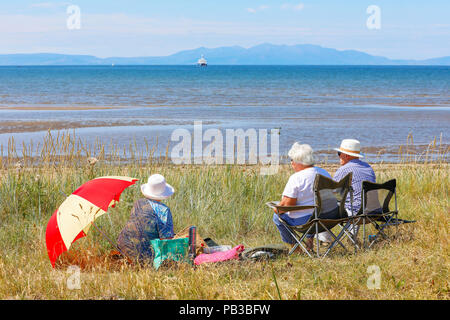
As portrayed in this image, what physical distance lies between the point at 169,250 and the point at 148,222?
285mm

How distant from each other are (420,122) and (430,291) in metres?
18.2

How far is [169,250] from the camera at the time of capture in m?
4.29

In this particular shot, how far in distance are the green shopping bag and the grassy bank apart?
0.11 meters

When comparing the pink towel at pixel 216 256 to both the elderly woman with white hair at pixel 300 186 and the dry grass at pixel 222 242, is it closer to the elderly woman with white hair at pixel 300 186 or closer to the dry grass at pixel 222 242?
the dry grass at pixel 222 242

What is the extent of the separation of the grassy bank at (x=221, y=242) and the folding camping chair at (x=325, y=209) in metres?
0.19

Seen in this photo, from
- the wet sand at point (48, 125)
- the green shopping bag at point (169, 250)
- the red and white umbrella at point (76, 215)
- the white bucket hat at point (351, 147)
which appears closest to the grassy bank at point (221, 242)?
the green shopping bag at point (169, 250)

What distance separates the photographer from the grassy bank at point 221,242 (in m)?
3.78

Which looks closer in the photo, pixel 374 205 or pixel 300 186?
pixel 300 186

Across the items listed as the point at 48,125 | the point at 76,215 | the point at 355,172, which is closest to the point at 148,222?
the point at 76,215

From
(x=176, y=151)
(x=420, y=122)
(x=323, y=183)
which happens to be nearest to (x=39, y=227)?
(x=323, y=183)

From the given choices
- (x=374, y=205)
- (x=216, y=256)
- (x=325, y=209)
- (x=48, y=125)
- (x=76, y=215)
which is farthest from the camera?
(x=48, y=125)

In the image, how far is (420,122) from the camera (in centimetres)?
2070

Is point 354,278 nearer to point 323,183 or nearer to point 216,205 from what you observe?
point 323,183

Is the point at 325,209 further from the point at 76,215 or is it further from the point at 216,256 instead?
the point at 76,215
